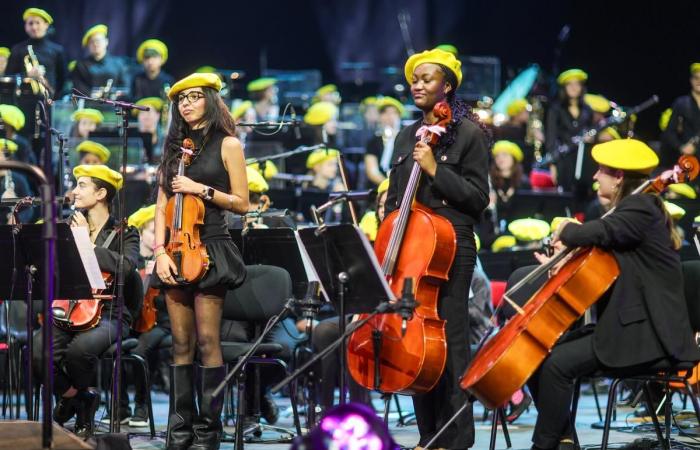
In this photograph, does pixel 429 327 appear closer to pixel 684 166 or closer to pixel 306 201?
pixel 684 166

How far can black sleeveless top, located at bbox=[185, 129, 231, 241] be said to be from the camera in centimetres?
605

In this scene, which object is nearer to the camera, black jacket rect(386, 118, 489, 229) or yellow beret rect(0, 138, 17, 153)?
black jacket rect(386, 118, 489, 229)

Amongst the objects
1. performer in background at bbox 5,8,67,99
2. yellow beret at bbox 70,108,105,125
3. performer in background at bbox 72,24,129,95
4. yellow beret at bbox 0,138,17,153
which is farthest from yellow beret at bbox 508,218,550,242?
performer in background at bbox 72,24,129,95

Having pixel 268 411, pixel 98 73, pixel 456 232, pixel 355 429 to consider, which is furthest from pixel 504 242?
pixel 355 429

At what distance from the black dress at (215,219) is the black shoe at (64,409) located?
1.54 m

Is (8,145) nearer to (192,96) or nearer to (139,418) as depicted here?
(139,418)

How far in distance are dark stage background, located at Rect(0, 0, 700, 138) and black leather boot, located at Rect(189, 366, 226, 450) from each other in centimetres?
1128

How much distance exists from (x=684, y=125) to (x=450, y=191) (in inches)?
356

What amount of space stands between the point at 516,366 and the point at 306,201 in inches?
260

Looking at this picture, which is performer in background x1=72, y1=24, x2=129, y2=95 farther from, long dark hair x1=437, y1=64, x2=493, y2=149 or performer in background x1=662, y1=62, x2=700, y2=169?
long dark hair x1=437, y1=64, x2=493, y2=149

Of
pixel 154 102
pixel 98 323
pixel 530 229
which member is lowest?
pixel 98 323

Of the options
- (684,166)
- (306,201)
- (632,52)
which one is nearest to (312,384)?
(684,166)

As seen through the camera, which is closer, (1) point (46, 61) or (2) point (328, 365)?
(2) point (328, 365)

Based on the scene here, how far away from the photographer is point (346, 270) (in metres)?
5.31
